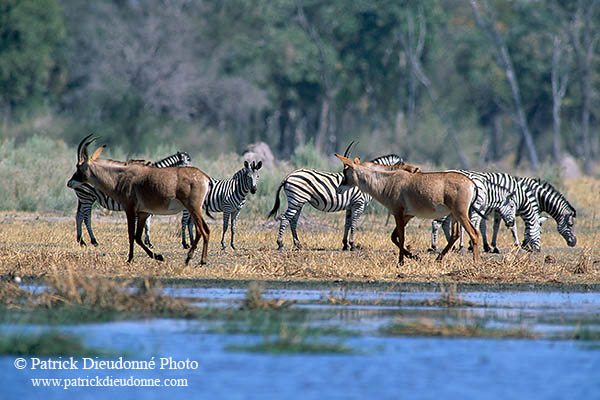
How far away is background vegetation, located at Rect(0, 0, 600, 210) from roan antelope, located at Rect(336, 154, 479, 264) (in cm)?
3390

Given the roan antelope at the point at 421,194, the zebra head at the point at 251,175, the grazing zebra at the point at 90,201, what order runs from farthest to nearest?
the zebra head at the point at 251,175 < the grazing zebra at the point at 90,201 < the roan antelope at the point at 421,194

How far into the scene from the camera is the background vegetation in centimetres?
5394

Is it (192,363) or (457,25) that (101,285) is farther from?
(457,25)

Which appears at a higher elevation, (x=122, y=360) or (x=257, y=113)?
(x=257, y=113)

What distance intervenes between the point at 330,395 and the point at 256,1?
61227mm

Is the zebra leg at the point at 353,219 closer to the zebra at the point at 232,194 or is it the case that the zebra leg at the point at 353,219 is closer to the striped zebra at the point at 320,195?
the striped zebra at the point at 320,195

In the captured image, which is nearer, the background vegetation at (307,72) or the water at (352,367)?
the water at (352,367)

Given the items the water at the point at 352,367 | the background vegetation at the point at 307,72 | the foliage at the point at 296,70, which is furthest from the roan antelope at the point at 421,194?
the foliage at the point at 296,70

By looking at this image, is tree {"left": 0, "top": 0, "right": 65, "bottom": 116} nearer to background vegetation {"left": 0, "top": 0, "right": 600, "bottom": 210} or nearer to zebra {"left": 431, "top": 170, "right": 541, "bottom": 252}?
background vegetation {"left": 0, "top": 0, "right": 600, "bottom": 210}

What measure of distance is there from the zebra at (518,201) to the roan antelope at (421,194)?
9.52 ft

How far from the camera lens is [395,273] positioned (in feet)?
45.7

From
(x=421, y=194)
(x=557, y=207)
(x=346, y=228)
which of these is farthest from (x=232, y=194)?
(x=557, y=207)

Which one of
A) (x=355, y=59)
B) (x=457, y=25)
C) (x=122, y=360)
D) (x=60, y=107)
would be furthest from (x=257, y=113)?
(x=122, y=360)

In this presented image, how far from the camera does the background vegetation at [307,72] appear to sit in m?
53.9
